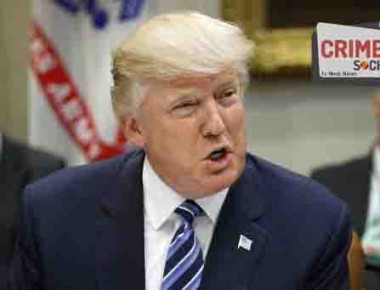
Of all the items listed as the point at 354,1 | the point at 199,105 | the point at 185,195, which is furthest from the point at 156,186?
the point at 354,1

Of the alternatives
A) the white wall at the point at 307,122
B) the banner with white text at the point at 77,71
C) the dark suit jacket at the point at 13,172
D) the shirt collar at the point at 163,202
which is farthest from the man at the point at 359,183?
the shirt collar at the point at 163,202

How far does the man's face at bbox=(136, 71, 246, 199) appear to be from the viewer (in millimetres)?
1672

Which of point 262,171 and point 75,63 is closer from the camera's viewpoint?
point 262,171

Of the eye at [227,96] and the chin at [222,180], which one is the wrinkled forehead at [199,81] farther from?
the chin at [222,180]

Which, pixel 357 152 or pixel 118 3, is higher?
A: pixel 118 3

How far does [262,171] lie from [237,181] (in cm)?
7

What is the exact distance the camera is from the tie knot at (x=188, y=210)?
1771mm

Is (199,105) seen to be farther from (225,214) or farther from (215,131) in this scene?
(225,214)

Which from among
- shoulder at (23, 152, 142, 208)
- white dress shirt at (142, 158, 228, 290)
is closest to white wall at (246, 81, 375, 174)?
shoulder at (23, 152, 142, 208)

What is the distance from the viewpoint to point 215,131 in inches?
65.3

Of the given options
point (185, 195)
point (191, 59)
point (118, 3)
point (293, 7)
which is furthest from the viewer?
point (293, 7)

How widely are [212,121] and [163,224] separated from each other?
25cm

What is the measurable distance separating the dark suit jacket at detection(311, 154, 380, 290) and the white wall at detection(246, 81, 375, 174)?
1.36ft

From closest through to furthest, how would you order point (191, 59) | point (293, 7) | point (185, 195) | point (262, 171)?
1. point (191, 59)
2. point (185, 195)
3. point (262, 171)
4. point (293, 7)
